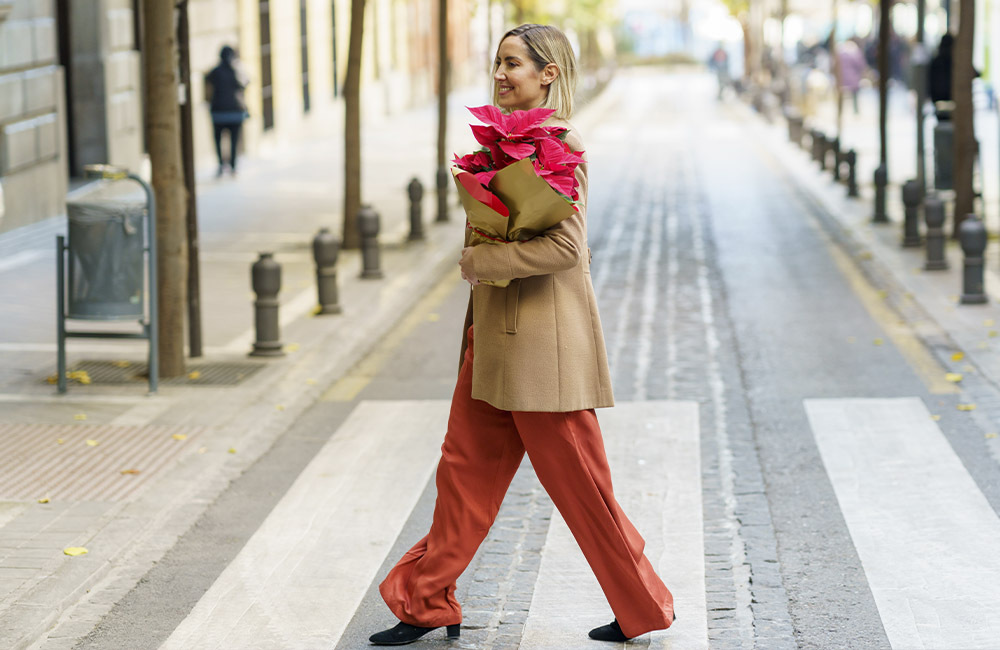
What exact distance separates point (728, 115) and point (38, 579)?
4010 cm

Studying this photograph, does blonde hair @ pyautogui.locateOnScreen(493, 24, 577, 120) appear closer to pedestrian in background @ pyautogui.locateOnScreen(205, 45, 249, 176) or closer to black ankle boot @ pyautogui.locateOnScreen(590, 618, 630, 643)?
black ankle boot @ pyautogui.locateOnScreen(590, 618, 630, 643)

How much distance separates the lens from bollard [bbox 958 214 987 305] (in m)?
11.1

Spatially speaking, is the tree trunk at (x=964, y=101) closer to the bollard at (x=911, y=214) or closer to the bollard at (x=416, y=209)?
the bollard at (x=911, y=214)

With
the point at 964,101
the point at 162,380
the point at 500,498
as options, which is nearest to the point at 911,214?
the point at 964,101

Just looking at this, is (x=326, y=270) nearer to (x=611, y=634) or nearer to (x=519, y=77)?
(x=611, y=634)

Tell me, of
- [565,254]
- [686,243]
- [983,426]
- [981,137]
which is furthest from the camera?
[981,137]

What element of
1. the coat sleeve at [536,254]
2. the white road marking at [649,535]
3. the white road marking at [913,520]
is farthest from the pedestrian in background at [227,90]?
the coat sleeve at [536,254]

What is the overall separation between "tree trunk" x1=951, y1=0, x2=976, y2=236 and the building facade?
27.5 ft

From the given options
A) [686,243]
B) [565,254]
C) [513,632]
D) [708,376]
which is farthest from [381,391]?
[686,243]

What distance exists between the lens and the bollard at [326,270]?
11.2m

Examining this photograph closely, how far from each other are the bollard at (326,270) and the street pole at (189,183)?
1.30 m

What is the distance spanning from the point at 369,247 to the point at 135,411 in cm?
505

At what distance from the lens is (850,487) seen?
6.69 metres

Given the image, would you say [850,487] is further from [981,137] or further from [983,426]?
[981,137]
